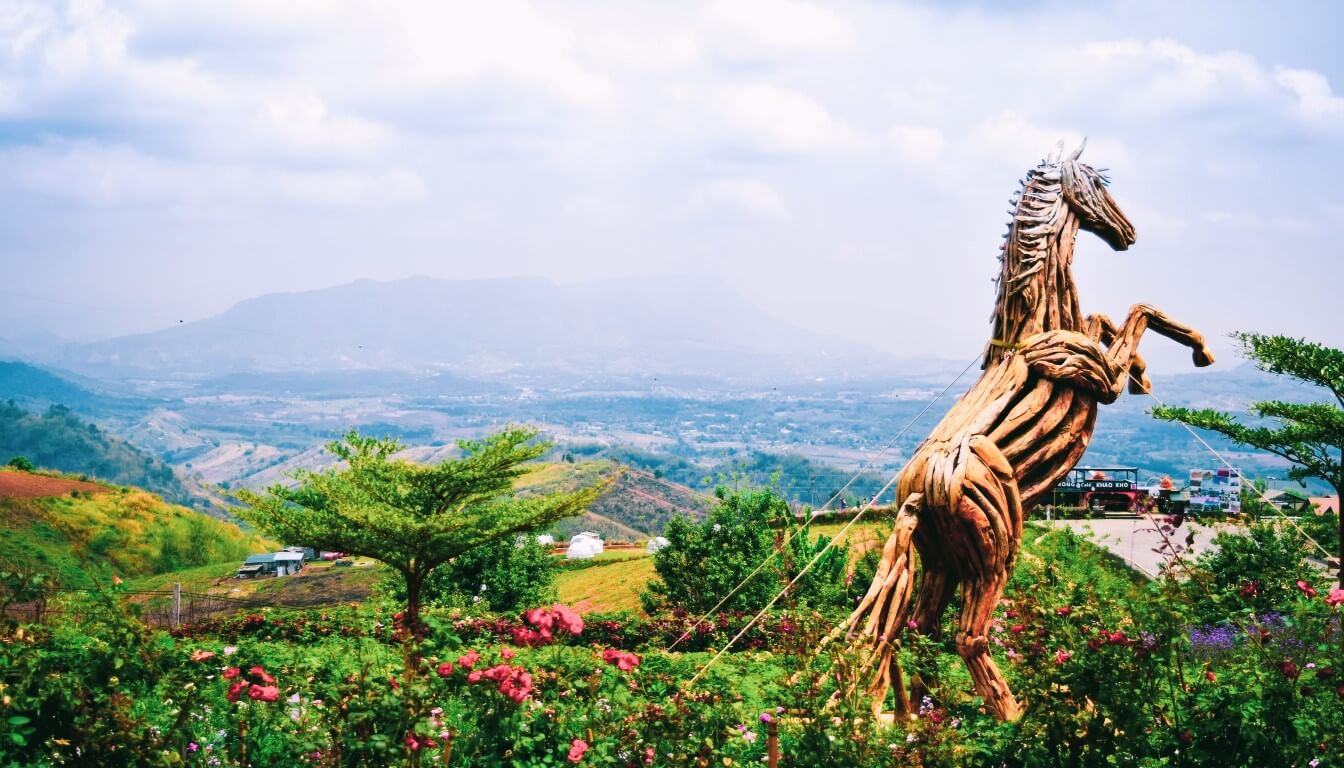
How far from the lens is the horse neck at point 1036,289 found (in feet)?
21.2

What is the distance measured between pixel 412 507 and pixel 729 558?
12.9 feet

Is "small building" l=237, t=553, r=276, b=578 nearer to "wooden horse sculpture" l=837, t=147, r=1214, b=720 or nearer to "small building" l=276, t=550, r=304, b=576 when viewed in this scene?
"small building" l=276, t=550, r=304, b=576

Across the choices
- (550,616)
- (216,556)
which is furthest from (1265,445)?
(216,556)

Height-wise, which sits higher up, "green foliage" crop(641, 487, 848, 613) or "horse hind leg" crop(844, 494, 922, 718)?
"horse hind leg" crop(844, 494, 922, 718)

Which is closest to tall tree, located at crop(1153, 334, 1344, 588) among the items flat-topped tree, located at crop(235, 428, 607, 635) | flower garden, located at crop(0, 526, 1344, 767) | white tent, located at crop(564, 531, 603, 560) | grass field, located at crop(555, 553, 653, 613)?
flower garden, located at crop(0, 526, 1344, 767)

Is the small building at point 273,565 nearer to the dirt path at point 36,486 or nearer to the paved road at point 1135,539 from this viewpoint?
the dirt path at point 36,486

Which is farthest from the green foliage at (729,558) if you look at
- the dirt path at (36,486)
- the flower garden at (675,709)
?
the dirt path at (36,486)

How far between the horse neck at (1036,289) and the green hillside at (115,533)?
796 inches

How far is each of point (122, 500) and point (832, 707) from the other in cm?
2958

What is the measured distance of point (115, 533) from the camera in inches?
1080

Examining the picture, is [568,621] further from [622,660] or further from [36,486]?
[36,486]

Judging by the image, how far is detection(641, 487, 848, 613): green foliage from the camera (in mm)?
12914

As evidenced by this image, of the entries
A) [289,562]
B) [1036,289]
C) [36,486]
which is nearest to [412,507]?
[1036,289]

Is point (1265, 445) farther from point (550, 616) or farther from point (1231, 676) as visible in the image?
point (550, 616)
